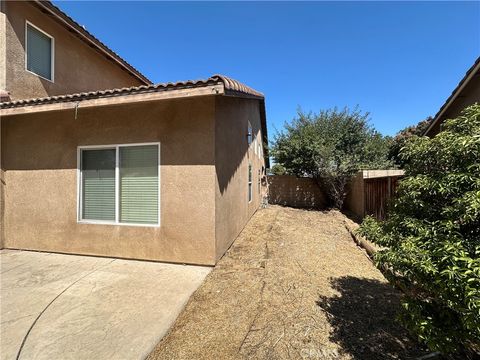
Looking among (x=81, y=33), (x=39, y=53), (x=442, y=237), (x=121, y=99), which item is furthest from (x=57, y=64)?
(x=442, y=237)

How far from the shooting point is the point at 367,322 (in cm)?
337

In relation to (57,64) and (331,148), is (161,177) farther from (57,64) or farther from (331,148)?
(331,148)

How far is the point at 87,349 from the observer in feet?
9.25

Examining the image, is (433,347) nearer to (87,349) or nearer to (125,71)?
(87,349)

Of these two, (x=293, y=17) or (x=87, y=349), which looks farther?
(x=293, y=17)

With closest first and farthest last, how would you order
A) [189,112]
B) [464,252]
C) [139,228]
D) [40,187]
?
1. [464,252]
2. [189,112]
3. [139,228]
4. [40,187]

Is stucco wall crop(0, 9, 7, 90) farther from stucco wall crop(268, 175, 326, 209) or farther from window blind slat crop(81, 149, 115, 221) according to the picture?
stucco wall crop(268, 175, 326, 209)

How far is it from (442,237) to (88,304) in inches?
183

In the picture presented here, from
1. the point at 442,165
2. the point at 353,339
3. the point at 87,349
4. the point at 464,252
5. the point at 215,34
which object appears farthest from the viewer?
the point at 215,34

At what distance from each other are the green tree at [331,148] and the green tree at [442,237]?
1204 centimetres

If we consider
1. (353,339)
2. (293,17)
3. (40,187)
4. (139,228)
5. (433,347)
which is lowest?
(353,339)

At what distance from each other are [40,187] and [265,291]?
611cm

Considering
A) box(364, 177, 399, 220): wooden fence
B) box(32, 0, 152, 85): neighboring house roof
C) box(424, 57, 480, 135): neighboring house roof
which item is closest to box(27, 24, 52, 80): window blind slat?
box(32, 0, 152, 85): neighboring house roof

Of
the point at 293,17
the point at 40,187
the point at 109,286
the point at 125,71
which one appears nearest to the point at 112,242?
the point at 109,286
